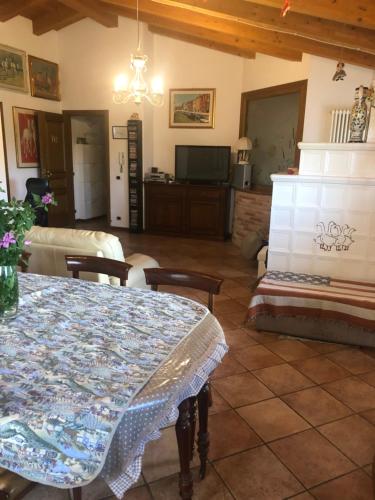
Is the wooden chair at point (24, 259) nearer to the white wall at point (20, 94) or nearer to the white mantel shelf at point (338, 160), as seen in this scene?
the white mantel shelf at point (338, 160)

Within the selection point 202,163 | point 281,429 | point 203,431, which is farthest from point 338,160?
point 202,163

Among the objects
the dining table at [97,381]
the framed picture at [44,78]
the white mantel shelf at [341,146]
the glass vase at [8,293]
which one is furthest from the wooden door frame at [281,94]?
the glass vase at [8,293]

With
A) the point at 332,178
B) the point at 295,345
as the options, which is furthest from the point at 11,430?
the point at 332,178

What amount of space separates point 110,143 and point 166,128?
3.38ft

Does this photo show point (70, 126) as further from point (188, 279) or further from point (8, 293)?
point (8, 293)

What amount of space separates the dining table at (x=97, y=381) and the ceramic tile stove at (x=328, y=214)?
7.75 feet

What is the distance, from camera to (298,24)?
3088mm

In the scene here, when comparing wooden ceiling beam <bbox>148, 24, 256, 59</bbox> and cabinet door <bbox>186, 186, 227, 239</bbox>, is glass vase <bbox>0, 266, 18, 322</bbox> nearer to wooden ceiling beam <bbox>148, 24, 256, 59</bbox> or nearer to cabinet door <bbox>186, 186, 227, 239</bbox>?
cabinet door <bbox>186, 186, 227, 239</bbox>

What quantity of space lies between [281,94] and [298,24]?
2456 mm

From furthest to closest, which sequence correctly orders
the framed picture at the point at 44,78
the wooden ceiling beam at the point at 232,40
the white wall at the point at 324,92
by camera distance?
the framed picture at the point at 44,78, the wooden ceiling beam at the point at 232,40, the white wall at the point at 324,92

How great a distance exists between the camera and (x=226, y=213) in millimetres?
6453

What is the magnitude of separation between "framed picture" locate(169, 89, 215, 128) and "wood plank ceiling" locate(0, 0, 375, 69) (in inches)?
30.8

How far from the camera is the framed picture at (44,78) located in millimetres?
6238

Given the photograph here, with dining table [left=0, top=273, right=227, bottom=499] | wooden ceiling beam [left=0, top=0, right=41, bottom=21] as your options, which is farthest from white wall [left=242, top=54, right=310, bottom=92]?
dining table [left=0, top=273, right=227, bottom=499]
